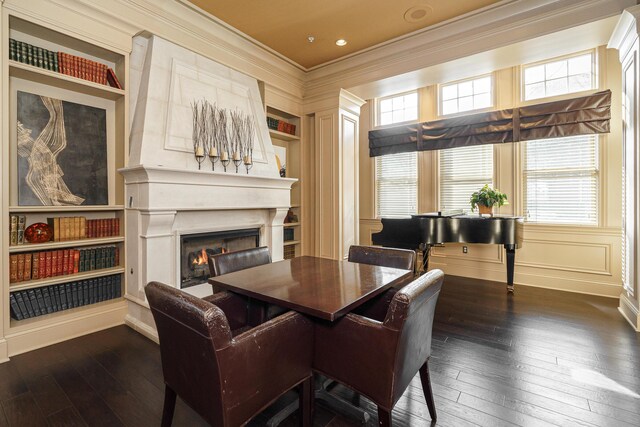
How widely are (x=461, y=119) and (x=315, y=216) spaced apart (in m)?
2.70

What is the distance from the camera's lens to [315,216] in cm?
483

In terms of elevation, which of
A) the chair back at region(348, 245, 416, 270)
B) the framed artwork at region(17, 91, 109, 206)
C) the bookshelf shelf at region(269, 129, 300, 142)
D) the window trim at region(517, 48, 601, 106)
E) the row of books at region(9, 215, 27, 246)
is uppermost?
the window trim at region(517, 48, 601, 106)

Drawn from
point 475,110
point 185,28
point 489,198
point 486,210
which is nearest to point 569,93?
point 475,110

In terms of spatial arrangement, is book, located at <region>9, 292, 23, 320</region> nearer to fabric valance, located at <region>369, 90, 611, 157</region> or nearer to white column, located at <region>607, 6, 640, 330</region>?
fabric valance, located at <region>369, 90, 611, 157</region>

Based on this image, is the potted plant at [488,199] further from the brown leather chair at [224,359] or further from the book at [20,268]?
the book at [20,268]

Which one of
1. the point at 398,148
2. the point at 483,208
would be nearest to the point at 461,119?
the point at 398,148

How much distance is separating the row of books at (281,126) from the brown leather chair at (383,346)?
3.61 metres

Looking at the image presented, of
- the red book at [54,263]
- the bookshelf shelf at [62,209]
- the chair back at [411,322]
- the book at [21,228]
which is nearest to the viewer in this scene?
the chair back at [411,322]

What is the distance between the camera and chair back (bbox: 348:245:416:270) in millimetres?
2355

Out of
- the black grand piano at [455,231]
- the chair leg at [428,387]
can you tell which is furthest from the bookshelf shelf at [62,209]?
the black grand piano at [455,231]

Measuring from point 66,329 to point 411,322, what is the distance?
2.99m

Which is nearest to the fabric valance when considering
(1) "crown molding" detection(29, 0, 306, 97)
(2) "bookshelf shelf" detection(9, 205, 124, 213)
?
(1) "crown molding" detection(29, 0, 306, 97)

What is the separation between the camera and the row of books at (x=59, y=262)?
2461mm

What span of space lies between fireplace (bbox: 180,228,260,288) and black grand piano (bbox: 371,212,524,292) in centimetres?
204
